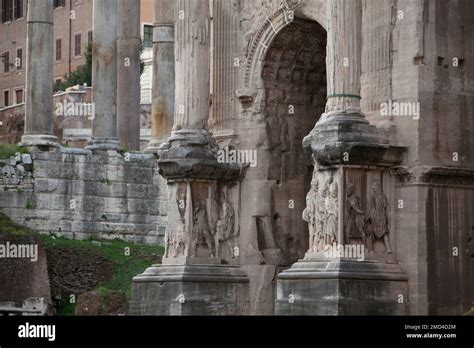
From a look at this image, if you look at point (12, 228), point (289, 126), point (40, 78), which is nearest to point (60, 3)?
point (40, 78)

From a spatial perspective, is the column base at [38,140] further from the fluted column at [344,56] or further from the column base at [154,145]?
the fluted column at [344,56]

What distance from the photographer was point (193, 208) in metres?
32.7

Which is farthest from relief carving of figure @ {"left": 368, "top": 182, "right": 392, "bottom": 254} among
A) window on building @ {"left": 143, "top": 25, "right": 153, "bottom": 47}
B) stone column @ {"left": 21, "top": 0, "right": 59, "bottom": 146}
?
window on building @ {"left": 143, "top": 25, "right": 153, "bottom": 47}

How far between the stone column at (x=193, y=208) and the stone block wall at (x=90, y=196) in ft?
47.6

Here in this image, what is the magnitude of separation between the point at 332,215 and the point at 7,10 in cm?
5987

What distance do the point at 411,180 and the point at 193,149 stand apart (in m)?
4.32

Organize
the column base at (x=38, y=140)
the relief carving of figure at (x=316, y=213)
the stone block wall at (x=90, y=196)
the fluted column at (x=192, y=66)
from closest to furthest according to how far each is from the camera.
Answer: the relief carving of figure at (x=316, y=213), the fluted column at (x=192, y=66), the stone block wall at (x=90, y=196), the column base at (x=38, y=140)

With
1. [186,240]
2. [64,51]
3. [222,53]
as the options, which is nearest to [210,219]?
[186,240]

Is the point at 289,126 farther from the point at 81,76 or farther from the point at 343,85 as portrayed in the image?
the point at 81,76

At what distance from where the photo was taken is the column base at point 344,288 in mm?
29656

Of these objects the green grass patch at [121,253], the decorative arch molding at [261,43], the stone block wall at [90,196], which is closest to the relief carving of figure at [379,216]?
the decorative arch molding at [261,43]
